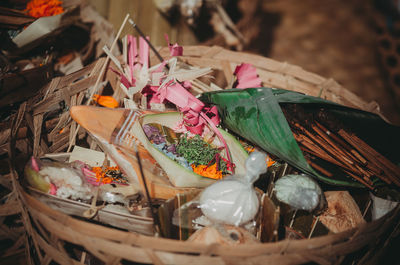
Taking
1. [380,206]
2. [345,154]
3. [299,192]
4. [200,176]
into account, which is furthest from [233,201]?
[380,206]

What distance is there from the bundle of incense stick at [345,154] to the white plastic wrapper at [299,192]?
3.5 inches

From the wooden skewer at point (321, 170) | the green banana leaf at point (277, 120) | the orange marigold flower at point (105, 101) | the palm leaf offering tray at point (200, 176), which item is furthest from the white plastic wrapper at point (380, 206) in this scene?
the orange marigold flower at point (105, 101)

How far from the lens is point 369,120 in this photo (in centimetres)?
124

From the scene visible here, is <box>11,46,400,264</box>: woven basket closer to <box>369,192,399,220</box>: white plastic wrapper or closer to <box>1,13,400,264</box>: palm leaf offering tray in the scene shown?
<box>1,13,400,264</box>: palm leaf offering tray

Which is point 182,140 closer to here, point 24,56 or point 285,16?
point 24,56

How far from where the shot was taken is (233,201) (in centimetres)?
92

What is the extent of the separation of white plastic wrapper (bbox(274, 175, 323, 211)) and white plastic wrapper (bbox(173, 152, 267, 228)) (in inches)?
5.9

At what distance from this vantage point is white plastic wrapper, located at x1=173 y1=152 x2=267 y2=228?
0.93 metres

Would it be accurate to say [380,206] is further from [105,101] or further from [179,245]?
[105,101]

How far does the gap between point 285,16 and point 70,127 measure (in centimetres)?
344

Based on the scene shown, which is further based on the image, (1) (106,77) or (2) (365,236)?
Answer: (1) (106,77)

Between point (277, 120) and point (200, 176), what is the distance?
418 mm

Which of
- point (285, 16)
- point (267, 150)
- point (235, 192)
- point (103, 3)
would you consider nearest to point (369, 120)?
point (267, 150)

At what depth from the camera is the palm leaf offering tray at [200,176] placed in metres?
0.80
